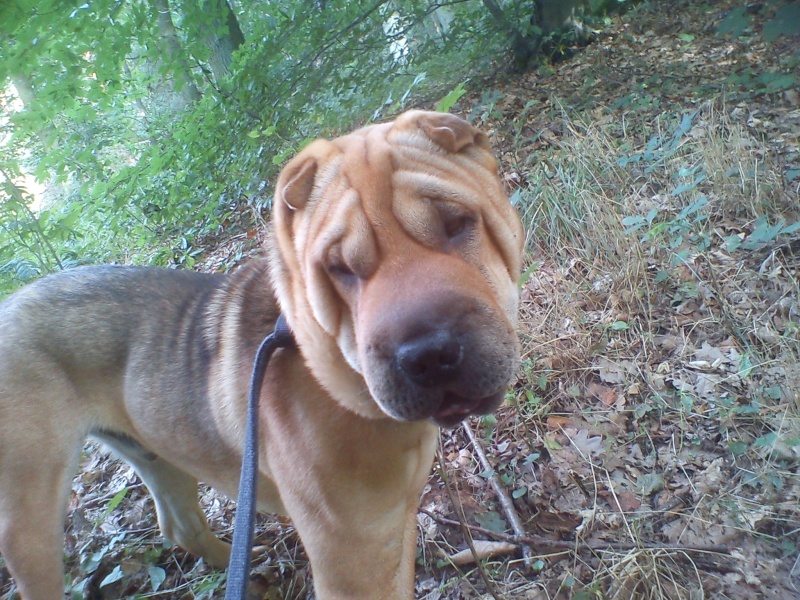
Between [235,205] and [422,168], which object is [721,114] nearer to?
[422,168]

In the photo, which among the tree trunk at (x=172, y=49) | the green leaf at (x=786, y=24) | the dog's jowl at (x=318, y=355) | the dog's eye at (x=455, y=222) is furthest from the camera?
the tree trunk at (x=172, y=49)

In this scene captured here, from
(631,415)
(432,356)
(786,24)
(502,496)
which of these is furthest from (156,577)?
(786,24)

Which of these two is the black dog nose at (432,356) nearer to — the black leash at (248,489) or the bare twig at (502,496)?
the black leash at (248,489)

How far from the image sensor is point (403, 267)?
1.59 meters

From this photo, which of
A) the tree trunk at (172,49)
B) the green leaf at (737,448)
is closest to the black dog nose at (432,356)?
the green leaf at (737,448)

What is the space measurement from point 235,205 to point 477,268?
6240mm

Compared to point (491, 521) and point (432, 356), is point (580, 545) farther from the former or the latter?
point (432, 356)

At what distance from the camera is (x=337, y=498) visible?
1922 mm

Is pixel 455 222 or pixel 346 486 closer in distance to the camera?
pixel 455 222

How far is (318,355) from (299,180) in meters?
0.67

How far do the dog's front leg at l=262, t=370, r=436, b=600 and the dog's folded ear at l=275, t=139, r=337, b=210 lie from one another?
0.76m

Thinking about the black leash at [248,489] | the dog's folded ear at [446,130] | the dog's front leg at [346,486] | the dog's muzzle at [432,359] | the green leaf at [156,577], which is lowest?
the green leaf at [156,577]

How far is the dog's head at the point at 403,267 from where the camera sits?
4.80 ft

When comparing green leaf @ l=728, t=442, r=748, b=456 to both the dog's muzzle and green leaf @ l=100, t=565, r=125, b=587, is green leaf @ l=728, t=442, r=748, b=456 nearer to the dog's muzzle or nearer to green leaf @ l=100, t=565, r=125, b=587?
the dog's muzzle
